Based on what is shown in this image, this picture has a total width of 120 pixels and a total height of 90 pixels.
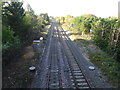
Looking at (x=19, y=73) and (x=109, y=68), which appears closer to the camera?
(x=19, y=73)

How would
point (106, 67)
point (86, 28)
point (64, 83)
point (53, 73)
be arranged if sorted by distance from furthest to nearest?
point (86, 28)
point (106, 67)
point (53, 73)
point (64, 83)

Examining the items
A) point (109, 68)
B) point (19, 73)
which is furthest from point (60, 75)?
point (109, 68)

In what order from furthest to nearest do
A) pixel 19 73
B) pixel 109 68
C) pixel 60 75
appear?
pixel 109 68 → pixel 19 73 → pixel 60 75

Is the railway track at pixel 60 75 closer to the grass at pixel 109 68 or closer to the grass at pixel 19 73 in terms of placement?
the grass at pixel 19 73

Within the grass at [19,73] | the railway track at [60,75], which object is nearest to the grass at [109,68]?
the railway track at [60,75]

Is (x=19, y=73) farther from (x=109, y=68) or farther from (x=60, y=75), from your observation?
(x=109, y=68)

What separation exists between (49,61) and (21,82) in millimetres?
5203

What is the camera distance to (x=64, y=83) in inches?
385

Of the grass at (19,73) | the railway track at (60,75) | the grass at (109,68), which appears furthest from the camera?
the grass at (109,68)

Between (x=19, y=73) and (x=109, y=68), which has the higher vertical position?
(x=109, y=68)

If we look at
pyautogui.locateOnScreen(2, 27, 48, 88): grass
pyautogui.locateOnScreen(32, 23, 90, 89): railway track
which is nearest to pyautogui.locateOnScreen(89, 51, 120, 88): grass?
pyautogui.locateOnScreen(32, 23, 90, 89): railway track

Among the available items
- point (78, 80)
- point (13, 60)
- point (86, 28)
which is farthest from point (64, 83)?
point (86, 28)

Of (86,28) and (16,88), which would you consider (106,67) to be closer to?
(16,88)

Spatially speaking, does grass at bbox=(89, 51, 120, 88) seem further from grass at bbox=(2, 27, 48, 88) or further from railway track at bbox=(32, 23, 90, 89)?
grass at bbox=(2, 27, 48, 88)
